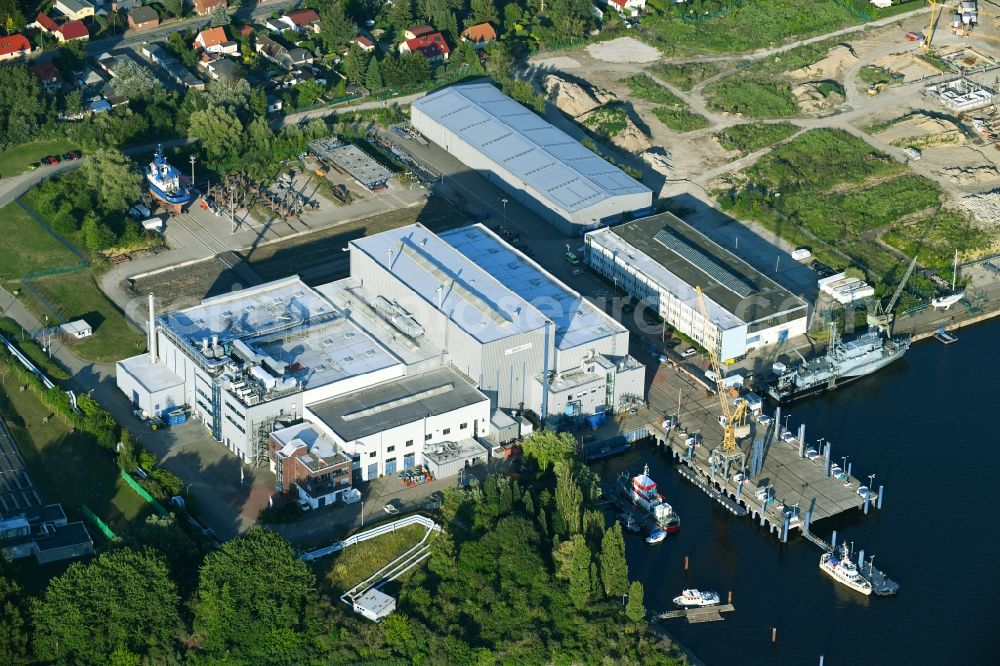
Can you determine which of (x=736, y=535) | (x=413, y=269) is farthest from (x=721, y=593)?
(x=413, y=269)

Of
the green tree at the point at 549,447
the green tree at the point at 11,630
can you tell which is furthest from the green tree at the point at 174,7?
the green tree at the point at 11,630

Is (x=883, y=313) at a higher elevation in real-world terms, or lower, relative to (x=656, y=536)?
higher

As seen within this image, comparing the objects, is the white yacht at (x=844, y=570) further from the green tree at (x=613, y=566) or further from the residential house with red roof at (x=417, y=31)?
the residential house with red roof at (x=417, y=31)

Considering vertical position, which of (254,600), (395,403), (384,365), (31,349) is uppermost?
(384,365)

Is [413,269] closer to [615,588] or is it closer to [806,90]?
[615,588]

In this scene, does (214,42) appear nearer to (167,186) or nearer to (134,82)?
(134,82)

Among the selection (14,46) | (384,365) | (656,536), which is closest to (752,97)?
(384,365)
